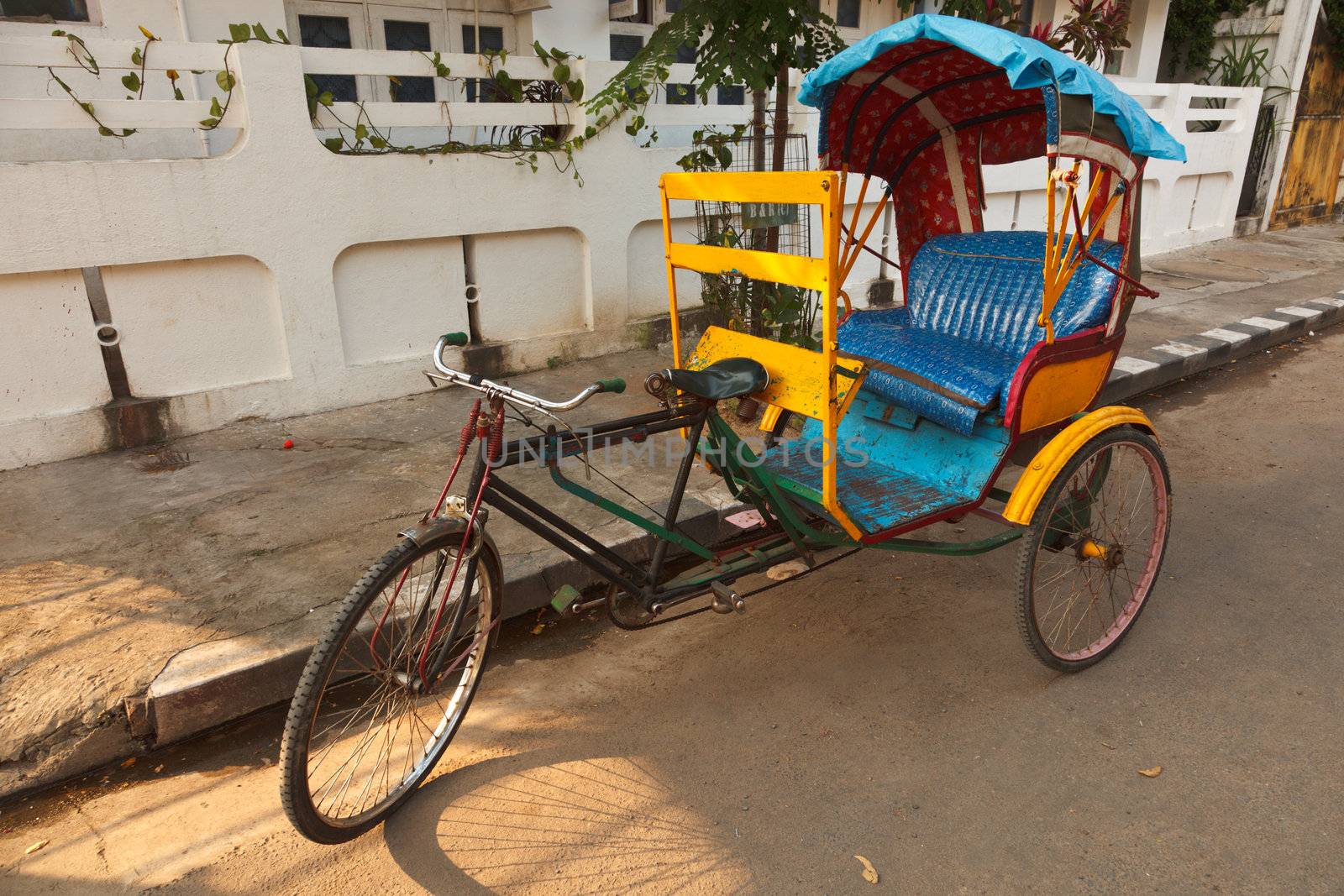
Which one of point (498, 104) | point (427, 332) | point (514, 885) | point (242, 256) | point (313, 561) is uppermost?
point (498, 104)

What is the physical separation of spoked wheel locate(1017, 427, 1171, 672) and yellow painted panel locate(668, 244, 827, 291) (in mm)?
1085

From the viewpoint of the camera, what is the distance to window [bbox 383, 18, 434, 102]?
7367 mm

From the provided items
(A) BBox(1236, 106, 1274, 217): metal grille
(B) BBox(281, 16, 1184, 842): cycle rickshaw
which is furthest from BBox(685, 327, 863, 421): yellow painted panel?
(A) BBox(1236, 106, 1274, 217): metal grille

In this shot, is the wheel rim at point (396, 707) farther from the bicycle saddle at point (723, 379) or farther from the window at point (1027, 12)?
the window at point (1027, 12)

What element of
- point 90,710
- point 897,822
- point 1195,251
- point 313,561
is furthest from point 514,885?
point 1195,251

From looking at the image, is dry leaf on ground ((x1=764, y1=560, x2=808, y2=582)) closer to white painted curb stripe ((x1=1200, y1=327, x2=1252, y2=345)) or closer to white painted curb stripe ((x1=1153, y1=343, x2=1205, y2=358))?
white painted curb stripe ((x1=1153, y1=343, x2=1205, y2=358))

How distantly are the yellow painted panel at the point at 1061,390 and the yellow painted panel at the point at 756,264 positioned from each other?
0.91 m

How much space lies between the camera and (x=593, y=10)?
7785mm

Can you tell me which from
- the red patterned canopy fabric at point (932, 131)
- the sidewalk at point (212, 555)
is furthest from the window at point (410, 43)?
the red patterned canopy fabric at point (932, 131)

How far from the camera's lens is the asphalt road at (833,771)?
7.47 feet

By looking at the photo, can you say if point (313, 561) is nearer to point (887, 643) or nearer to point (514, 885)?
point (514, 885)

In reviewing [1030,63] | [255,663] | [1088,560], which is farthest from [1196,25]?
[255,663]

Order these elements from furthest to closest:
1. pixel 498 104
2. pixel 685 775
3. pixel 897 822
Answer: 1. pixel 498 104
2. pixel 685 775
3. pixel 897 822

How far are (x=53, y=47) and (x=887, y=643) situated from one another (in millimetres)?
4591
